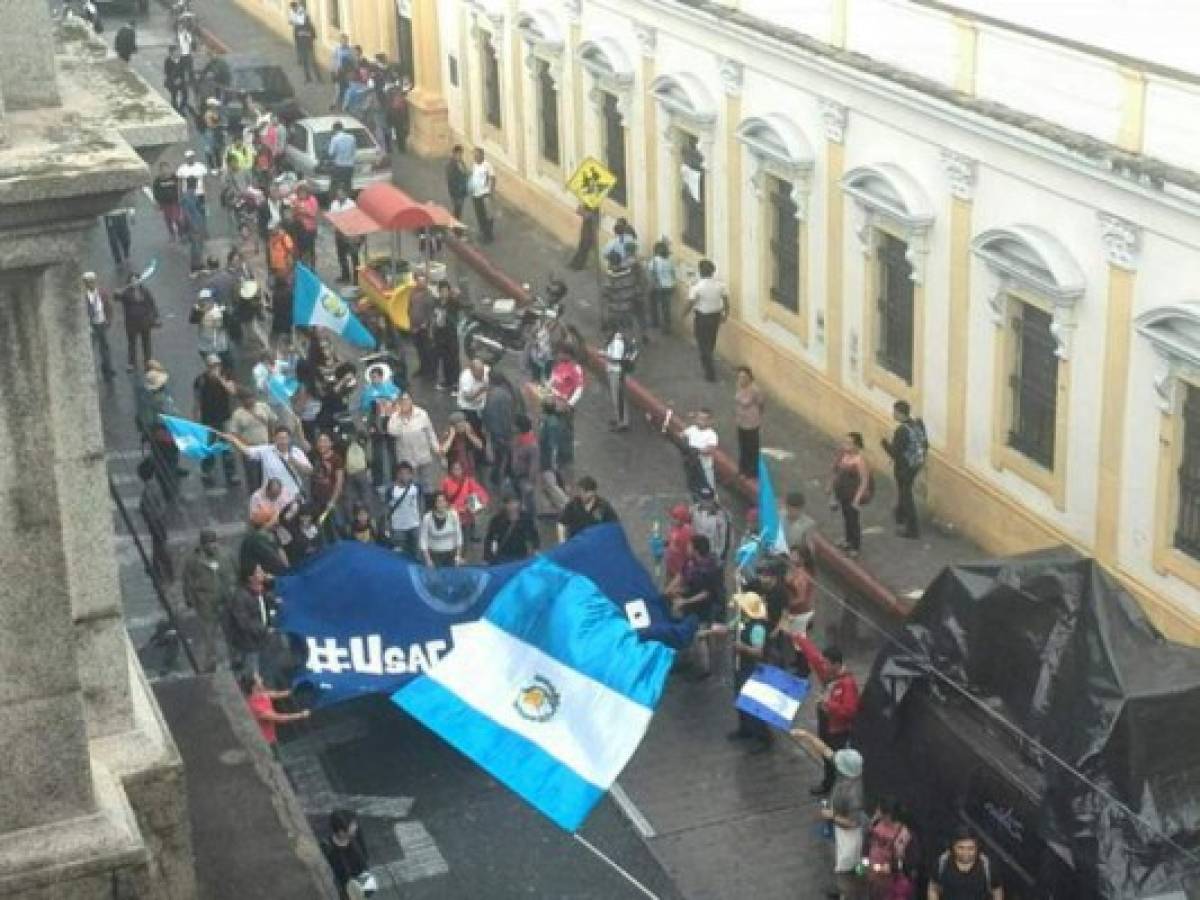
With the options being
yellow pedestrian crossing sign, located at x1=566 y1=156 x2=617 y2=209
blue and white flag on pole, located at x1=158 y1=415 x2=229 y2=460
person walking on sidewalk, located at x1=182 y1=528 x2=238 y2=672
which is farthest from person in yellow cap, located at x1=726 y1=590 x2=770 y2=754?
yellow pedestrian crossing sign, located at x1=566 y1=156 x2=617 y2=209

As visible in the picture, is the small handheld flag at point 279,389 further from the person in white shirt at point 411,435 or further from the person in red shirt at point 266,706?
the person in red shirt at point 266,706

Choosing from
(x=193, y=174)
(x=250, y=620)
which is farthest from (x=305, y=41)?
(x=250, y=620)

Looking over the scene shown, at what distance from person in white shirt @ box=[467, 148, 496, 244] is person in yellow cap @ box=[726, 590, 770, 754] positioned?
622 inches

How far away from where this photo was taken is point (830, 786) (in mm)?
17500

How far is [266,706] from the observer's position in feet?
54.7

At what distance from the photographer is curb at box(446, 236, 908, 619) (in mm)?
21594

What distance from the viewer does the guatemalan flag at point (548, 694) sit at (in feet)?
44.7

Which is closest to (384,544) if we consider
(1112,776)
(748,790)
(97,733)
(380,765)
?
(380,765)

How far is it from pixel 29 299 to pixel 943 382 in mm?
17014

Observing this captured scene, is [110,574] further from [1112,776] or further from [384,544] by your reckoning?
[384,544]

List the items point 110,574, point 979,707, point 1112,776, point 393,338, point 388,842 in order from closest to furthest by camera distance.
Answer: point 110,574 → point 1112,776 → point 979,707 → point 388,842 → point 393,338

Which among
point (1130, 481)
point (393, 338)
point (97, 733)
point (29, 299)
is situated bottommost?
point (393, 338)

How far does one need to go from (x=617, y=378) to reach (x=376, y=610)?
29.8 feet

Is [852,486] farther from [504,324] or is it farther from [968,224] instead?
[504,324]
